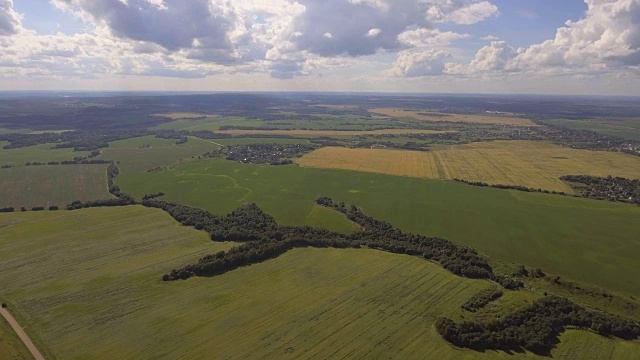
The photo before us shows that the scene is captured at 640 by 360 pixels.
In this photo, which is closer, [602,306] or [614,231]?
[602,306]

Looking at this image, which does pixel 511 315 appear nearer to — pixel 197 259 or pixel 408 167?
pixel 197 259

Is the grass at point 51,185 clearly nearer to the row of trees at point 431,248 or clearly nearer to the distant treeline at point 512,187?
the row of trees at point 431,248

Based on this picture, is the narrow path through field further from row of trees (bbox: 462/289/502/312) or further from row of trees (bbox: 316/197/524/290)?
row of trees (bbox: 316/197/524/290)

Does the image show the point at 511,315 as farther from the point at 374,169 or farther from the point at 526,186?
the point at 374,169

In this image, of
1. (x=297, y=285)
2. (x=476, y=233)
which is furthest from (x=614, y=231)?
(x=297, y=285)

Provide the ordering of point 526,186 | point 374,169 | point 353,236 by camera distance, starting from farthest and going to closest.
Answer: point 374,169 → point 526,186 → point 353,236

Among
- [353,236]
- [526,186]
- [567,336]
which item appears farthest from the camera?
[526,186]
